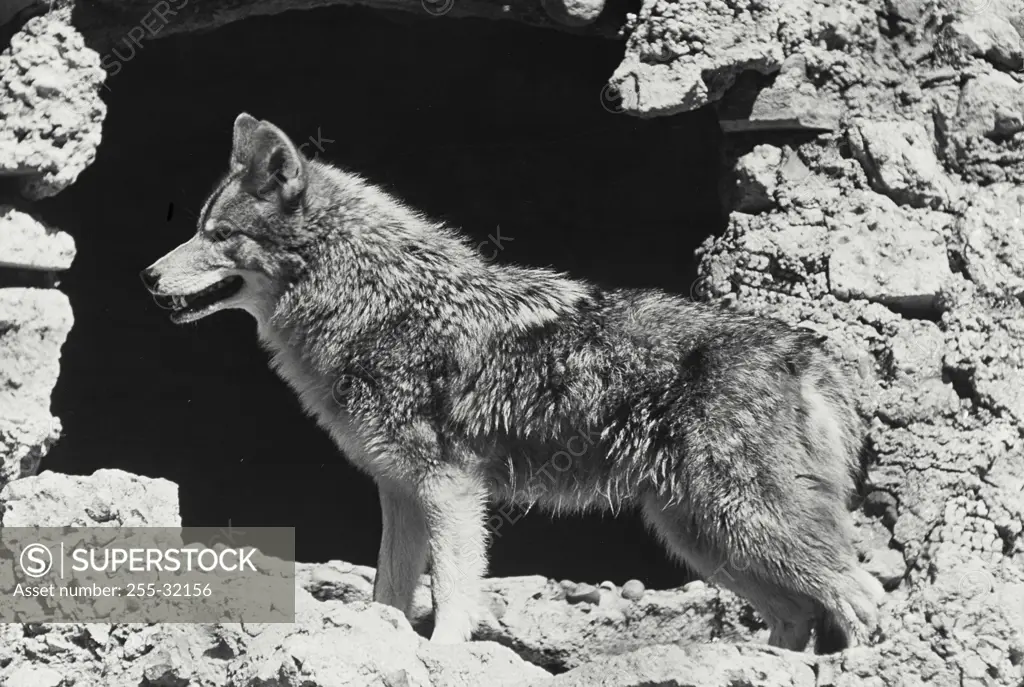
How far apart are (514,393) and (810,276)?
1900 millimetres

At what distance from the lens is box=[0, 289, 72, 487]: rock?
21.8 feet

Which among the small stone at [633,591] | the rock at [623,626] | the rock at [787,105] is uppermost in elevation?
the rock at [787,105]

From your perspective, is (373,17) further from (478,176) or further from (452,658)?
(452,658)

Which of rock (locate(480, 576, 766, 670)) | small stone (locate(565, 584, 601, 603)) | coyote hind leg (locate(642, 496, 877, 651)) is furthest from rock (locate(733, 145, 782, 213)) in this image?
small stone (locate(565, 584, 601, 603))

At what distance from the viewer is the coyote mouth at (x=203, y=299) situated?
22.4 feet

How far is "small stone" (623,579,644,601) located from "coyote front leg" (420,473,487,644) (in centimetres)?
150

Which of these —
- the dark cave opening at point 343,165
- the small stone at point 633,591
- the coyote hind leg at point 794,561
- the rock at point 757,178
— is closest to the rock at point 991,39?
the rock at point 757,178

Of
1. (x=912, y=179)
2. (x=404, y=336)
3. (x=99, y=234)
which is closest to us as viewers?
(x=404, y=336)

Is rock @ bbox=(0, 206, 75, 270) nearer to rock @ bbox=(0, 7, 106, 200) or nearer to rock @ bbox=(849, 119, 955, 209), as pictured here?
rock @ bbox=(0, 7, 106, 200)

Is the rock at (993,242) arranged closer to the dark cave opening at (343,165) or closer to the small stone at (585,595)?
the dark cave opening at (343,165)

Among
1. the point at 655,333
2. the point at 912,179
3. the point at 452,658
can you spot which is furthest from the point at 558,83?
Answer: the point at 452,658

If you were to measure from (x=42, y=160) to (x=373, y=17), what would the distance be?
10.9 ft

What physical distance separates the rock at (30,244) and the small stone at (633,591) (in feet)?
12.1

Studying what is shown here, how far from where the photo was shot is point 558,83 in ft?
32.2
